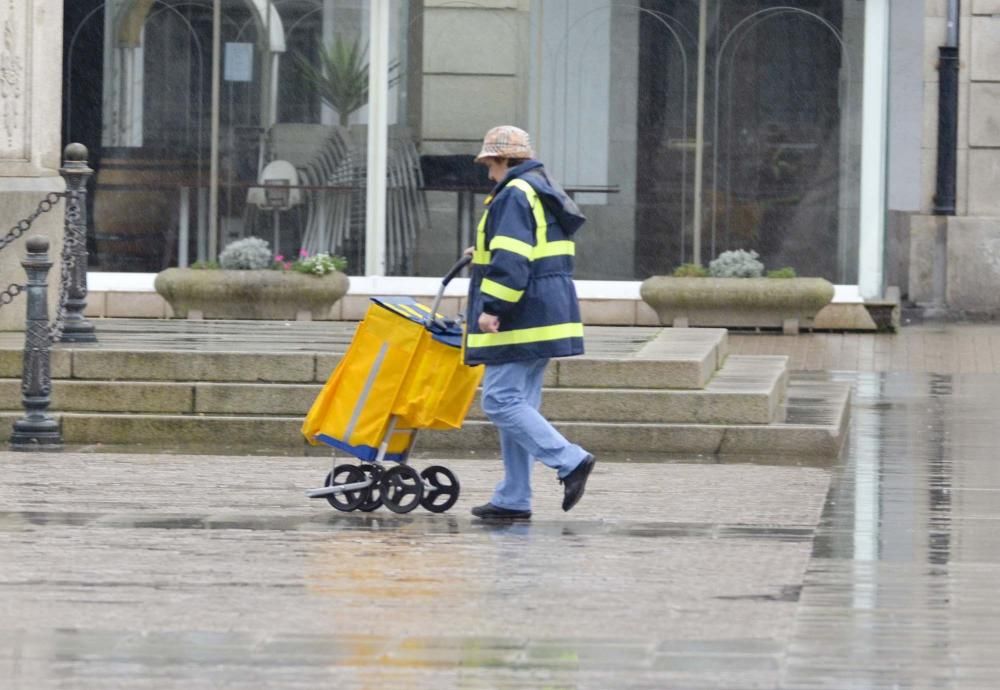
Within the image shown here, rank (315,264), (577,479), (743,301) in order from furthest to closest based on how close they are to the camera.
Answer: (315,264) → (743,301) → (577,479)

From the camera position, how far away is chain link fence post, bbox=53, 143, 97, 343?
1300 cm

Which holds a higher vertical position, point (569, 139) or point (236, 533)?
point (569, 139)

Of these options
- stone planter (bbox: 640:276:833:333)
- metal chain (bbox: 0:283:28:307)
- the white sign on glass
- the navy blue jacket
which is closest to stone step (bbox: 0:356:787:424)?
metal chain (bbox: 0:283:28:307)

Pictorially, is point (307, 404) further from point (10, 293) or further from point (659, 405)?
point (10, 293)

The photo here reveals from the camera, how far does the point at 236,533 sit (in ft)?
28.5

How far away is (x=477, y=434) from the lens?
11.8m

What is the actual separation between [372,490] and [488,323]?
42.1 inches

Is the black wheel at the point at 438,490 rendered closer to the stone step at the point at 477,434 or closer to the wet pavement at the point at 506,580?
the wet pavement at the point at 506,580

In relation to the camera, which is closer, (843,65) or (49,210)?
(49,210)

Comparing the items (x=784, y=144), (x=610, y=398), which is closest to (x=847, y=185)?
(x=784, y=144)

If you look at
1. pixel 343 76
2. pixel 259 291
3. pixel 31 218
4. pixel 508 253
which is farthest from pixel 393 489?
pixel 343 76

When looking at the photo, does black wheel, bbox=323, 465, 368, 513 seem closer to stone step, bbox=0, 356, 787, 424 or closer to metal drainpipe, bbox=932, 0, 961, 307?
stone step, bbox=0, 356, 787, 424

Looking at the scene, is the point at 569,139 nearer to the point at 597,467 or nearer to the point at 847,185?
the point at 847,185

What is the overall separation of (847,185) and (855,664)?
1532cm
